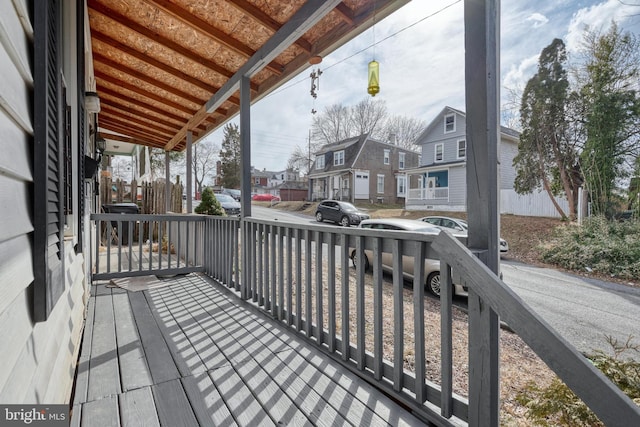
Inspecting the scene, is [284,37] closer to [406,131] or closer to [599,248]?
[599,248]

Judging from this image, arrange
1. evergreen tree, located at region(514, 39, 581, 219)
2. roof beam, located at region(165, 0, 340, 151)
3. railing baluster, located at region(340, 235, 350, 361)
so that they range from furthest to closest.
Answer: evergreen tree, located at region(514, 39, 581, 219) < roof beam, located at region(165, 0, 340, 151) < railing baluster, located at region(340, 235, 350, 361)

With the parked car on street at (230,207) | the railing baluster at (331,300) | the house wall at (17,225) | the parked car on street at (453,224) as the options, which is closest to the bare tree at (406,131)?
the parked car on street at (230,207)

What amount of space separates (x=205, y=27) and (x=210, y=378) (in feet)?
8.99

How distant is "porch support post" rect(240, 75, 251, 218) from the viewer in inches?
127

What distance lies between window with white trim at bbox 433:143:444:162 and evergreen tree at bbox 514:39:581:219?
20.2 feet

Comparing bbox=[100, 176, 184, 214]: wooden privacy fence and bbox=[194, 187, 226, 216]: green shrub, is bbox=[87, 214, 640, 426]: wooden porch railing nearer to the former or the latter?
bbox=[194, 187, 226, 216]: green shrub

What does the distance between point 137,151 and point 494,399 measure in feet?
35.3

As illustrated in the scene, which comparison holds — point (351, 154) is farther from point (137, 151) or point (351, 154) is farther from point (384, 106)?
point (137, 151)

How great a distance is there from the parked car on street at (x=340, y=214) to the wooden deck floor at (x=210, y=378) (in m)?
7.43

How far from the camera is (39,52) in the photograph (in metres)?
0.91

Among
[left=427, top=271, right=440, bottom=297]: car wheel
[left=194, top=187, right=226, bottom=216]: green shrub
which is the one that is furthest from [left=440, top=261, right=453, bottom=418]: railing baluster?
[left=194, top=187, right=226, bottom=216]: green shrub

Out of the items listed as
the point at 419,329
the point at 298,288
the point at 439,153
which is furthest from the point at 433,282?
the point at 439,153

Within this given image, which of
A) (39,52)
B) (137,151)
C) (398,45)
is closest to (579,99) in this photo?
(398,45)

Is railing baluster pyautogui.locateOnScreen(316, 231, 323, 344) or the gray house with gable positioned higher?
the gray house with gable
